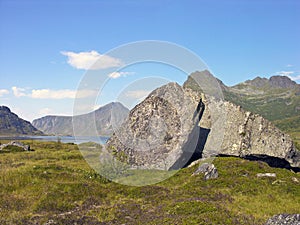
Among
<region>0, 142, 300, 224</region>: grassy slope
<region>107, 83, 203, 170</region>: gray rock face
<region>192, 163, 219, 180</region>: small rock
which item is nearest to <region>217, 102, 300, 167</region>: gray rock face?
<region>0, 142, 300, 224</region>: grassy slope

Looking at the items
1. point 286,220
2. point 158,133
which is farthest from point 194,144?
point 286,220

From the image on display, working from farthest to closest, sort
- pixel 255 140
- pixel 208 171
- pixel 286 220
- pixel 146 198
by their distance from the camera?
pixel 255 140 < pixel 208 171 < pixel 146 198 < pixel 286 220

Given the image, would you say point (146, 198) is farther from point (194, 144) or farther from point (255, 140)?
point (255, 140)

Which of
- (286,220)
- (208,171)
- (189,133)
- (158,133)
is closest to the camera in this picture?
(286,220)

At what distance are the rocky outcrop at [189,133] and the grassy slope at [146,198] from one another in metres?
3.07

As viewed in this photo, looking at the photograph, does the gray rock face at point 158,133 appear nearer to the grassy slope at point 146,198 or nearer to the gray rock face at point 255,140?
the grassy slope at point 146,198

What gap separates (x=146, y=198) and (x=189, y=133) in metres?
10.4

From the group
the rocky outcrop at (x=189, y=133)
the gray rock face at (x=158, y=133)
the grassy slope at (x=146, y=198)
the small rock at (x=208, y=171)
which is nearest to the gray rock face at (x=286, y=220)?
the grassy slope at (x=146, y=198)

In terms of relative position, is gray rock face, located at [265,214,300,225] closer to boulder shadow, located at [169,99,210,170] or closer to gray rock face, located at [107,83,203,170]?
gray rock face, located at [107,83,203,170]

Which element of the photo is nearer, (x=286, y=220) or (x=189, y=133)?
(x=286, y=220)

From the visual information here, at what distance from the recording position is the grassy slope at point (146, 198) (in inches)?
624

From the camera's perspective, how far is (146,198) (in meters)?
19.8

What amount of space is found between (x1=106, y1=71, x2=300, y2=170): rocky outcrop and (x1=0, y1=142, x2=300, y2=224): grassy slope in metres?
3.07

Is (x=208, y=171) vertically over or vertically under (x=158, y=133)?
under
